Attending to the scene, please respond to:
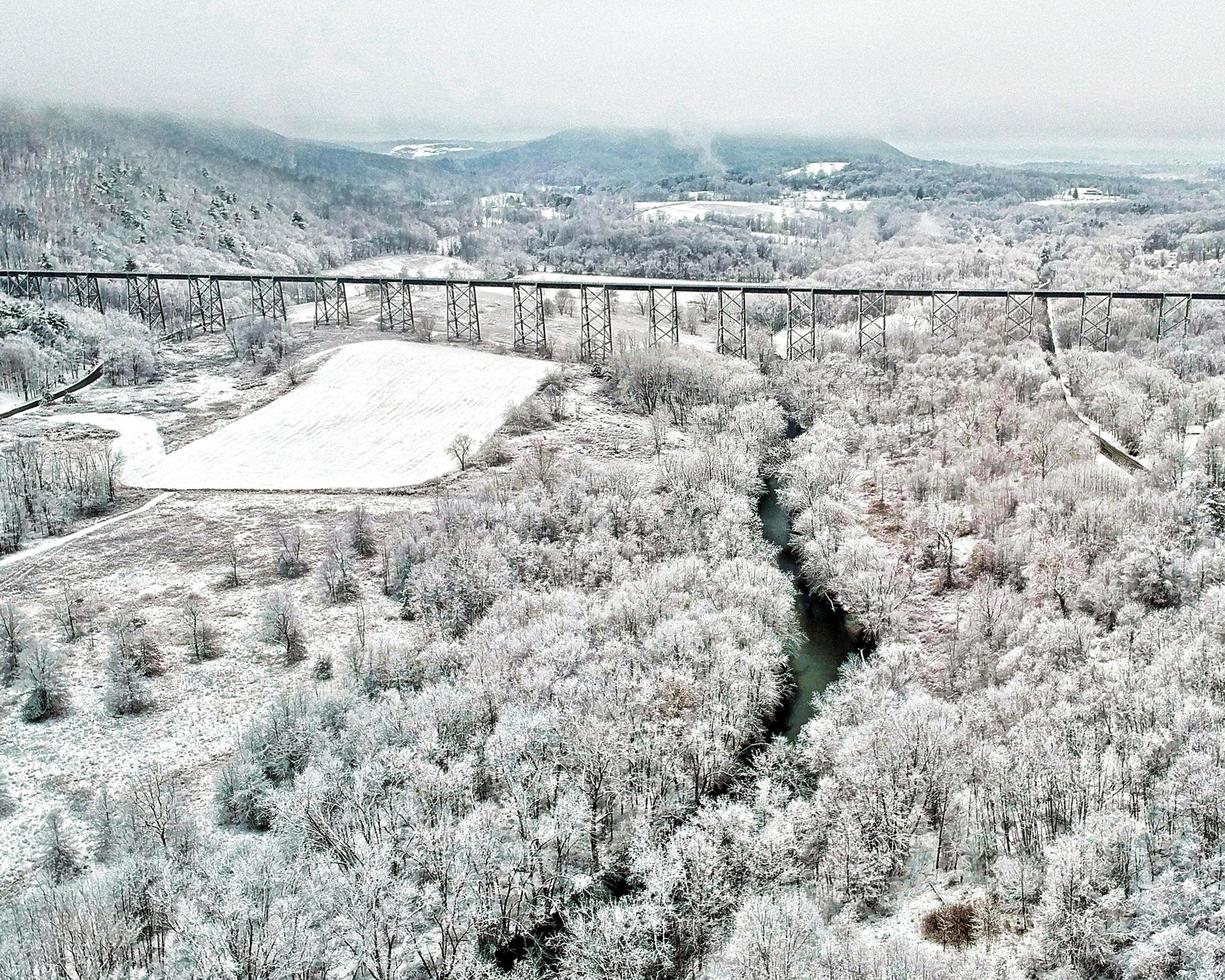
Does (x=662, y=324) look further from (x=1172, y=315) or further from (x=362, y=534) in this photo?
(x=362, y=534)

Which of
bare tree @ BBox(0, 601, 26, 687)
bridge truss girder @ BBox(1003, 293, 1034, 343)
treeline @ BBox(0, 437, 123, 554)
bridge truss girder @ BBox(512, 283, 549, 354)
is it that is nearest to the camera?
bare tree @ BBox(0, 601, 26, 687)

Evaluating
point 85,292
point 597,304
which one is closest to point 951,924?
point 597,304

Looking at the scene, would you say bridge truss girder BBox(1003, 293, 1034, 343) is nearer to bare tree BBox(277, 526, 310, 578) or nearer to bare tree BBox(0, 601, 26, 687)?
bare tree BBox(277, 526, 310, 578)

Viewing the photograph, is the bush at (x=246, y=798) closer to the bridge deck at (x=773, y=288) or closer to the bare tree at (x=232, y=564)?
the bare tree at (x=232, y=564)

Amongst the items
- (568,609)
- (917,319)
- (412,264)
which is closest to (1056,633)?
(568,609)

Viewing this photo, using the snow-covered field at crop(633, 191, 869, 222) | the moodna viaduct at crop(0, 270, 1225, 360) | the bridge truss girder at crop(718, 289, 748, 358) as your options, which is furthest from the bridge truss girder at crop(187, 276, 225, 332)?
the snow-covered field at crop(633, 191, 869, 222)
